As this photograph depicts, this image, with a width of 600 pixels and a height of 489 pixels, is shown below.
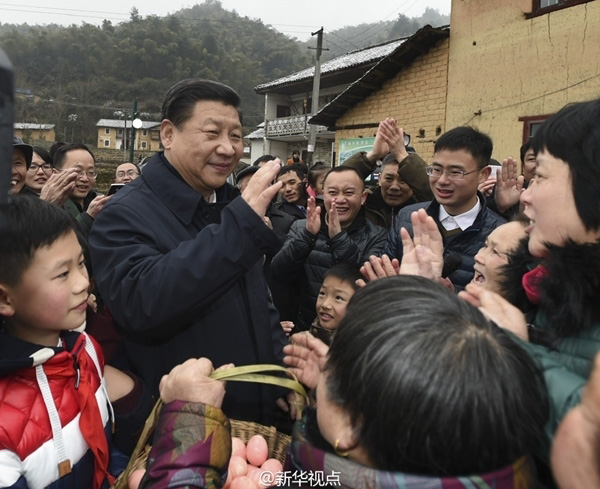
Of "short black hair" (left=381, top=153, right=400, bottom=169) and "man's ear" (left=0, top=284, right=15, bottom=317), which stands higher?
"short black hair" (left=381, top=153, right=400, bottom=169)

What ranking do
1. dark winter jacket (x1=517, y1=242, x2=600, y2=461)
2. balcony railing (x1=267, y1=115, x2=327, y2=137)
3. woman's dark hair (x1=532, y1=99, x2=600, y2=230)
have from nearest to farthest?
dark winter jacket (x1=517, y1=242, x2=600, y2=461), woman's dark hair (x1=532, y1=99, x2=600, y2=230), balcony railing (x1=267, y1=115, x2=327, y2=137)

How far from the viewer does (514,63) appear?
860 centimetres

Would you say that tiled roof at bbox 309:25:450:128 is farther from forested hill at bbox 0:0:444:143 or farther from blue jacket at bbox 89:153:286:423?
forested hill at bbox 0:0:444:143

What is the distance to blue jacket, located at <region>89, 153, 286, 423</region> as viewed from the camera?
1320 millimetres

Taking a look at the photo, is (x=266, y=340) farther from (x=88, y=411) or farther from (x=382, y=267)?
(x=88, y=411)

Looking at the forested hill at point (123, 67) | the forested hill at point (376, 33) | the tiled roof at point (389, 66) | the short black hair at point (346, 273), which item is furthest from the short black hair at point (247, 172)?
the forested hill at point (376, 33)

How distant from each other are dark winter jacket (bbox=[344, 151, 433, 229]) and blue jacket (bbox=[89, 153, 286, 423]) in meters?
1.79

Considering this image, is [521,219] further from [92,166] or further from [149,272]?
[92,166]

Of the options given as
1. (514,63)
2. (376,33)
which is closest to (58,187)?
(514,63)

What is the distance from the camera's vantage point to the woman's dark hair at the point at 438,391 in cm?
73

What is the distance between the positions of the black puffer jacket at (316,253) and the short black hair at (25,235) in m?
1.88

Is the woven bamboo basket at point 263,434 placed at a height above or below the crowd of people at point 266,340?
below

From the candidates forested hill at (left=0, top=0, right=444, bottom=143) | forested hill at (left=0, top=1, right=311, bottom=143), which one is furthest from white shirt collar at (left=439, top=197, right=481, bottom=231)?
forested hill at (left=0, top=1, right=311, bottom=143)

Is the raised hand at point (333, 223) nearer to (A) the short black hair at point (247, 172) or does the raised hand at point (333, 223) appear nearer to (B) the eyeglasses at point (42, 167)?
(A) the short black hair at point (247, 172)
